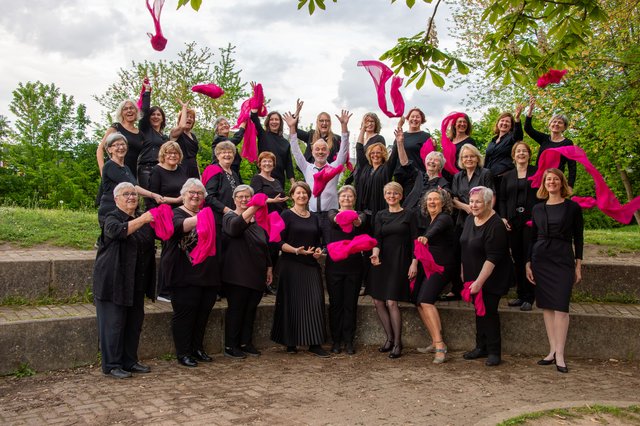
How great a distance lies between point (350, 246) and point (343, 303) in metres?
0.91

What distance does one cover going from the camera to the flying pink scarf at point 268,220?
7.70 meters

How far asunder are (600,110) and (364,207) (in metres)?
6.46

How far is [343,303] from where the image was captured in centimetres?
859

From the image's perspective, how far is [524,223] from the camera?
8625 millimetres

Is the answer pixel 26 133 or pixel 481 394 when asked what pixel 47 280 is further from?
pixel 26 133

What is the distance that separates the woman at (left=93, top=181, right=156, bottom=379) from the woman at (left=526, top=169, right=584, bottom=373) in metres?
4.52

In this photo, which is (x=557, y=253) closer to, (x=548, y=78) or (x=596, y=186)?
(x=596, y=186)

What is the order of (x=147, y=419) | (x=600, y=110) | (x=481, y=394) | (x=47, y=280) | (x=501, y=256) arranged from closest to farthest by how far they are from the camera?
(x=147, y=419), (x=481, y=394), (x=501, y=256), (x=47, y=280), (x=600, y=110)

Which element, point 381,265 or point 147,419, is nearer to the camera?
point 147,419

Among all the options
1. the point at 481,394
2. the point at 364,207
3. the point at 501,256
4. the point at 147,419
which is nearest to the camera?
the point at 147,419

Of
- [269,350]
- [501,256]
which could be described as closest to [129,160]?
[269,350]

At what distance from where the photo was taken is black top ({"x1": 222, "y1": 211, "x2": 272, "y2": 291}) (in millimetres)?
7949

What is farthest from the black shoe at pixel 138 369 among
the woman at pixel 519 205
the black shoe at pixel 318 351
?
the woman at pixel 519 205

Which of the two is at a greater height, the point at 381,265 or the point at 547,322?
the point at 381,265
